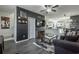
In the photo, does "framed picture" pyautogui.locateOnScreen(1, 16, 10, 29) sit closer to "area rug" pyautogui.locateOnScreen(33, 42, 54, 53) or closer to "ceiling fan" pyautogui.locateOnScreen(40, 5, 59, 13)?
"area rug" pyautogui.locateOnScreen(33, 42, 54, 53)

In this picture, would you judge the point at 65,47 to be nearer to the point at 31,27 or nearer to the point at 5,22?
the point at 31,27

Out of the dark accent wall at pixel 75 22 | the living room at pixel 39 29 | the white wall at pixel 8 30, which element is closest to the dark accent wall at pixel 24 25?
the living room at pixel 39 29

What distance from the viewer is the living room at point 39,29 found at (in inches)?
92.0

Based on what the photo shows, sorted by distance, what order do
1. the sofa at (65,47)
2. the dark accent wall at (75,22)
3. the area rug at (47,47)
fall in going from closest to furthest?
1. the sofa at (65,47)
2. the dark accent wall at (75,22)
3. the area rug at (47,47)

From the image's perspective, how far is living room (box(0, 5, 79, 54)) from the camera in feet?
7.66

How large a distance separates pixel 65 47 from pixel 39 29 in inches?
29.5

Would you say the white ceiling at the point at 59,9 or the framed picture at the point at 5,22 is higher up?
the white ceiling at the point at 59,9

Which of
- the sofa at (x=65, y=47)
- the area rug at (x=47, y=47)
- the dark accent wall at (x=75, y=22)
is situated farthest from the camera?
the area rug at (x=47, y=47)

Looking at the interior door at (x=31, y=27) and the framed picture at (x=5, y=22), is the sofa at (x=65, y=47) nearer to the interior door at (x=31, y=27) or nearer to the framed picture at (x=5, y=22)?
the interior door at (x=31, y=27)

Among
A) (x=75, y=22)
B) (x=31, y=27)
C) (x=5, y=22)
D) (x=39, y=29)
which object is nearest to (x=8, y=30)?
(x=5, y=22)

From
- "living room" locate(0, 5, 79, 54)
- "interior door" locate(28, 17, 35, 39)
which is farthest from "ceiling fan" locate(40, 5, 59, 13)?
"interior door" locate(28, 17, 35, 39)

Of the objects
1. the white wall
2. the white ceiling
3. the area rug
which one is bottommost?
the area rug

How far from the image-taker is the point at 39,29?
254cm
